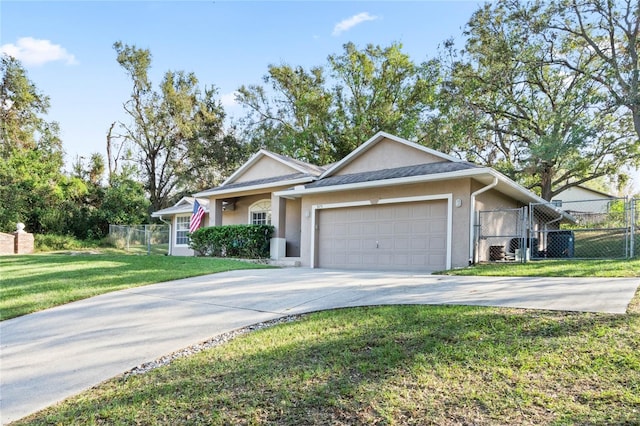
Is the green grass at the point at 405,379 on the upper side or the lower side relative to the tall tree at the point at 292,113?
lower

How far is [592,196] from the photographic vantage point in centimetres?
3609

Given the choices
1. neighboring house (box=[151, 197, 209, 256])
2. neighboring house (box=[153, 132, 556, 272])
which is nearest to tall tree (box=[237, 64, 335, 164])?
neighboring house (box=[151, 197, 209, 256])

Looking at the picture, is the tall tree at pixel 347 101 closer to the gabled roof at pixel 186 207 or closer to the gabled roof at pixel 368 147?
the gabled roof at pixel 186 207

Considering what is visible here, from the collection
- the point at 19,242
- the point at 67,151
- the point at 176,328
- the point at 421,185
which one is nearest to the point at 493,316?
the point at 176,328

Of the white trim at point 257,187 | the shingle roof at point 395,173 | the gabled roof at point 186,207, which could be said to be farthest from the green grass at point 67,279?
the gabled roof at point 186,207

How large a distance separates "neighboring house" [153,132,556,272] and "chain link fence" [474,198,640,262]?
25.2 inches

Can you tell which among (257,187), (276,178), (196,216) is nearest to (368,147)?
(276,178)

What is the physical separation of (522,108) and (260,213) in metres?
15.4

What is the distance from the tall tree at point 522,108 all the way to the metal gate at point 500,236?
4.42 meters

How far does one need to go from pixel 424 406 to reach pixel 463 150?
22.7 metres

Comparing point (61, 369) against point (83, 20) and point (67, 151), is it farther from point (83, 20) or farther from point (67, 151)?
point (67, 151)

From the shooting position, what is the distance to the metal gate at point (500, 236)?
11211 millimetres

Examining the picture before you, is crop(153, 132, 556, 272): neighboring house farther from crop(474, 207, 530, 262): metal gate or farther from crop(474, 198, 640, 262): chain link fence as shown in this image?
crop(474, 198, 640, 262): chain link fence

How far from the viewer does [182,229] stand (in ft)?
71.8
